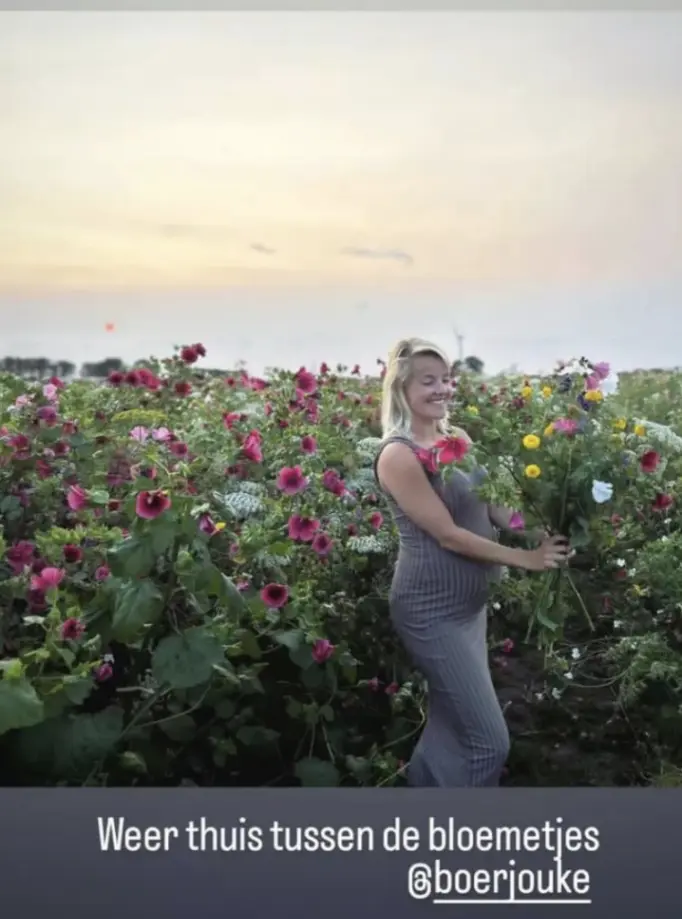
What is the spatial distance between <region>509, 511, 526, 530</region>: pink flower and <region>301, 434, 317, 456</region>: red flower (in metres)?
0.46

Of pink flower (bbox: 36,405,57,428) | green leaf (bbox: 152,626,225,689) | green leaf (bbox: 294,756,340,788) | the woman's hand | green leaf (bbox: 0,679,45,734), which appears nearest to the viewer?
green leaf (bbox: 0,679,45,734)

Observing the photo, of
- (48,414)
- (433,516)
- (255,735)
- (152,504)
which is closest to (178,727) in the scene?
(255,735)

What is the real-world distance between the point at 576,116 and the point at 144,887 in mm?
1896

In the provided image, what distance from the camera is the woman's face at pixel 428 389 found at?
2.03 m

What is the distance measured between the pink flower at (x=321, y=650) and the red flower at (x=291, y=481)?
1.03ft

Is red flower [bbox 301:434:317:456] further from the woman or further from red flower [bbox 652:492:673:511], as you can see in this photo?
red flower [bbox 652:492:673:511]

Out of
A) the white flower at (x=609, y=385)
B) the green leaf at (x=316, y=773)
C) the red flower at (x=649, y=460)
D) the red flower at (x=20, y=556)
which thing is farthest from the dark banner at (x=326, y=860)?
the white flower at (x=609, y=385)

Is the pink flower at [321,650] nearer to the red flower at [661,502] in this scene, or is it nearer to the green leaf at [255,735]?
the green leaf at [255,735]

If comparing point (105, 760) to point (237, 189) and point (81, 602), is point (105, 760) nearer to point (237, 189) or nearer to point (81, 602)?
point (81, 602)

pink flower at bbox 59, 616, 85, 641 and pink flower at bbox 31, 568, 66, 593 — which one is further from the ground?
pink flower at bbox 31, 568, 66, 593

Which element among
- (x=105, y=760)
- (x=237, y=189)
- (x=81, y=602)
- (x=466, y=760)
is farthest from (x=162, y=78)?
(x=466, y=760)

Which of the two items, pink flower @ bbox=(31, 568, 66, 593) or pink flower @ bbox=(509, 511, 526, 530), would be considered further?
pink flower @ bbox=(509, 511, 526, 530)

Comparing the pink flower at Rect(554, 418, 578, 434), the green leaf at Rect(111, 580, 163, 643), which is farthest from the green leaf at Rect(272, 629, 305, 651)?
the pink flower at Rect(554, 418, 578, 434)

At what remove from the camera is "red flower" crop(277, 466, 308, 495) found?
2096 millimetres
